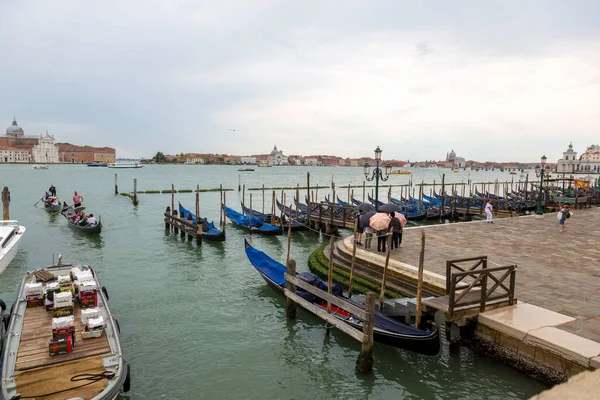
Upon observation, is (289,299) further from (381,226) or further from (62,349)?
(62,349)

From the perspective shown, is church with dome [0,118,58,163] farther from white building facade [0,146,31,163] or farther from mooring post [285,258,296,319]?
mooring post [285,258,296,319]

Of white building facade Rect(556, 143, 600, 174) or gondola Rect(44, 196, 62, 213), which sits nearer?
gondola Rect(44, 196, 62, 213)

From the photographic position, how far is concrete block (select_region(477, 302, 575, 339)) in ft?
21.2

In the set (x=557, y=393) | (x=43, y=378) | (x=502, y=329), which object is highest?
(x=557, y=393)

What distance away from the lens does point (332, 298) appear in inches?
299

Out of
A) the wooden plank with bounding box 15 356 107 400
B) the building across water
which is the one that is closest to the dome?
the building across water

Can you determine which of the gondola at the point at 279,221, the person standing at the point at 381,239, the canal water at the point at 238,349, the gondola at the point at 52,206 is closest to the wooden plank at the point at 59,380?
the canal water at the point at 238,349

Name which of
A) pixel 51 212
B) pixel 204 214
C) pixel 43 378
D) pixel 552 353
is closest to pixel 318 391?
pixel 552 353

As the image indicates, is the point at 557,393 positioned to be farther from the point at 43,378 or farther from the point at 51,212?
the point at 51,212

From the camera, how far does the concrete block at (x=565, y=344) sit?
5598mm

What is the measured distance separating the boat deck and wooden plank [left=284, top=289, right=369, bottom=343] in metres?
3.75

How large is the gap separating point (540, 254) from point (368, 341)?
7136 mm

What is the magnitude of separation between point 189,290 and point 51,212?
21.0 m

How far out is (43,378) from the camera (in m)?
5.54
